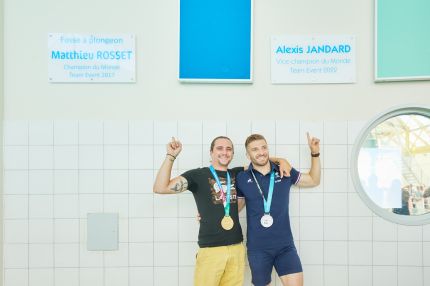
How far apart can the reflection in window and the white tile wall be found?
21 cm

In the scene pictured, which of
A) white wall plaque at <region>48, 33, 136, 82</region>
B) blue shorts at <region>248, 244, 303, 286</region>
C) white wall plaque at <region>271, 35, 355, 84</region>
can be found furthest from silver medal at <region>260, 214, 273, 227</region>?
white wall plaque at <region>48, 33, 136, 82</region>

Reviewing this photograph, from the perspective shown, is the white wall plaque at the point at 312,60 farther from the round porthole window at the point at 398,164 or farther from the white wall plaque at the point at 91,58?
the white wall plaque at the point at 91,58

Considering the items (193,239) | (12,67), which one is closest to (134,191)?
(193,239)

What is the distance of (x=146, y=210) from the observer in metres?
2.88

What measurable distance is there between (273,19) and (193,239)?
2.12 m

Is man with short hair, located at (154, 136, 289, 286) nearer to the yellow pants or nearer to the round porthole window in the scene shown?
the yellow pants

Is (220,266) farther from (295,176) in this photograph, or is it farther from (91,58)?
(91,58)

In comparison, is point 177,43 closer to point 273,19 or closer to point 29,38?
point 273,19

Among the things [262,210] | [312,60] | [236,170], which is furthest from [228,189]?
[312,60]

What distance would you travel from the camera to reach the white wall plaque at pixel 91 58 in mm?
2871

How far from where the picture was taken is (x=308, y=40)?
9.43ft

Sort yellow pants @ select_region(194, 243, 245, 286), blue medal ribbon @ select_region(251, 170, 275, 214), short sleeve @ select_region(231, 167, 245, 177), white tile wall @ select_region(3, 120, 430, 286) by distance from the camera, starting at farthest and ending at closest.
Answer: white tile wall @ select_region(3, 120, 430, 286)
short sleeve @ select_region(231, 167, 245, 177)
blue medal ribbon @ select_region(251, 170, 275, 214)
yellow pants @ select_region(194, 243, 245, 286)

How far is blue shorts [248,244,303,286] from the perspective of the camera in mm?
2502

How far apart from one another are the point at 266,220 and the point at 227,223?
31 centimetres
